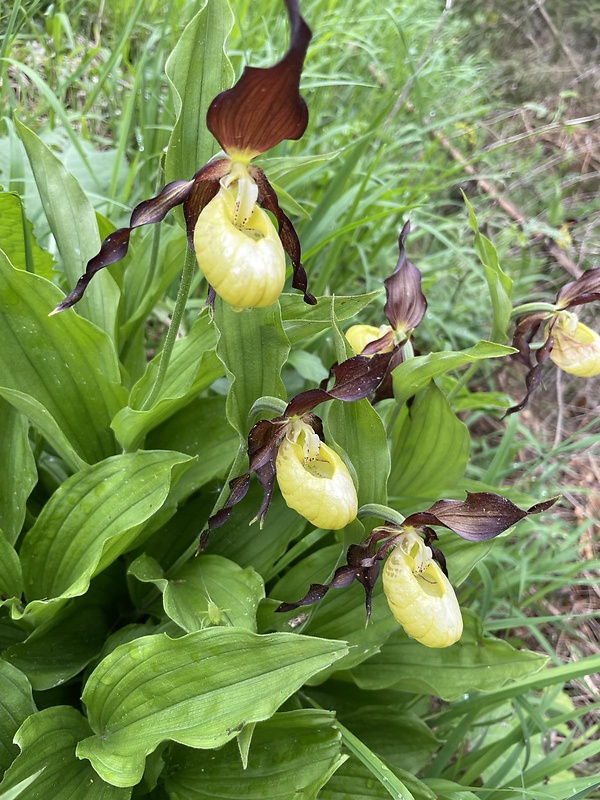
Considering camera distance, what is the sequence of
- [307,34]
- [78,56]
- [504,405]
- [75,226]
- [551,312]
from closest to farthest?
1. [307,34]
2. [75,226]
3. [551,312]
4. [504,405]
5. [78,56]

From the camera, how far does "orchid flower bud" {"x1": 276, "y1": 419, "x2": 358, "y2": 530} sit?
0.96 meters

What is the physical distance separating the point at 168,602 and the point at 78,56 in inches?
96.5

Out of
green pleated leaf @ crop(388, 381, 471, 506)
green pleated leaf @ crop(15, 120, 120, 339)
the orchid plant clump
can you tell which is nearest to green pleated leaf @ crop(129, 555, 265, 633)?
the orchid plant clump

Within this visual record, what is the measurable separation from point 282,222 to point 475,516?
604 millimetres

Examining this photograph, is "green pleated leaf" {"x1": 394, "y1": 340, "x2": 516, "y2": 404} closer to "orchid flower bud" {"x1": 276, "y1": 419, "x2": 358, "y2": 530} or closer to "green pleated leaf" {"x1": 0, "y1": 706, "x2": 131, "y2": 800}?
"orchid flower bud" {"x1": 276, "y1": 419, "x2": 358, "y2": 530}

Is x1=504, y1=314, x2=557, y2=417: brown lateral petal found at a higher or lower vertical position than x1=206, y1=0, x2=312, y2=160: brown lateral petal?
lower

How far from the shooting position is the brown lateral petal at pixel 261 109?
2.35 feet

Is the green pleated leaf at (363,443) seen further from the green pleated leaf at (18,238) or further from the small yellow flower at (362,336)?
the green pleated leaf at (18,238)

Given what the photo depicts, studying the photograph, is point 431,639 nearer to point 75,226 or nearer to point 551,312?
point 551,312

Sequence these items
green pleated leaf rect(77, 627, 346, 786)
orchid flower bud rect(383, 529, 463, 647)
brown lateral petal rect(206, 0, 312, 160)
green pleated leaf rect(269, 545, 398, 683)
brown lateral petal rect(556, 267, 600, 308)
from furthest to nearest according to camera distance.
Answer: brown lateral petal rect(556, 267, 600, 308), green pleated leaf rect(269, 545, 398, 683), orchid flower bud rect(383, 529, 463, 647), green pleated leaf rect(77, 627, 346, 786), brown lateral petal rect(206, 0, 312, 160)

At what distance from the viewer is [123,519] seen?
108 cm

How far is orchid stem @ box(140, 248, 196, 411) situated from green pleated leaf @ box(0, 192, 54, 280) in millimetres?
390

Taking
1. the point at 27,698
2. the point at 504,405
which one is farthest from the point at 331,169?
the point at 27,698

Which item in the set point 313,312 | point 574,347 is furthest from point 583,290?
point 313,312
